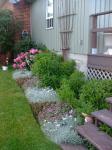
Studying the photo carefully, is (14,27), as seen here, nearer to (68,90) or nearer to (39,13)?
(39,13)

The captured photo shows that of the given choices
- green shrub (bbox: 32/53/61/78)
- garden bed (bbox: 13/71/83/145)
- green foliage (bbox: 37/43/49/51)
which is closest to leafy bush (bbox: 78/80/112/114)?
garden bed (bbox: 13/71/83/145)

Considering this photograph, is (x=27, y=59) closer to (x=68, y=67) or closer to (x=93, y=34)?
(x=68, y=67)

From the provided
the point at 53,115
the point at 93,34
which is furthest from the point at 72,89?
the point at 93,34

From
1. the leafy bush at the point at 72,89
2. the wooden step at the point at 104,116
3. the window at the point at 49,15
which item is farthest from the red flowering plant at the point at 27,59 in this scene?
the wooden step at the point at 104,116

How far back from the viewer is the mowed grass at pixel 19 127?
4277 millimetres

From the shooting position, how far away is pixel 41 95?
6316 mm

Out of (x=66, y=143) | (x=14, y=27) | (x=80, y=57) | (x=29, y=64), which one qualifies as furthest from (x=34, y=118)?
(x=14, y=27)

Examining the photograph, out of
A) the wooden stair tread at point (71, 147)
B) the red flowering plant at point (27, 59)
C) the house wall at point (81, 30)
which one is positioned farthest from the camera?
the red flowering plant at point (27, 59)

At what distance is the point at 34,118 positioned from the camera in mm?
5438

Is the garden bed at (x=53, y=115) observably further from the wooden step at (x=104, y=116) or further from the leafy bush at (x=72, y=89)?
the wooden step at (x=104, y=116)

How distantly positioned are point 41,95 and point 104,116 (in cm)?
227

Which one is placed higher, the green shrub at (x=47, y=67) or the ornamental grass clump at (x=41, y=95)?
the green shrub at (x=47, y=67)

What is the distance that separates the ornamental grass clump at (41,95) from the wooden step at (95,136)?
1685 millimetres

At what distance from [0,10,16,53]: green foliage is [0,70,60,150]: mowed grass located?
5070 millimetres
